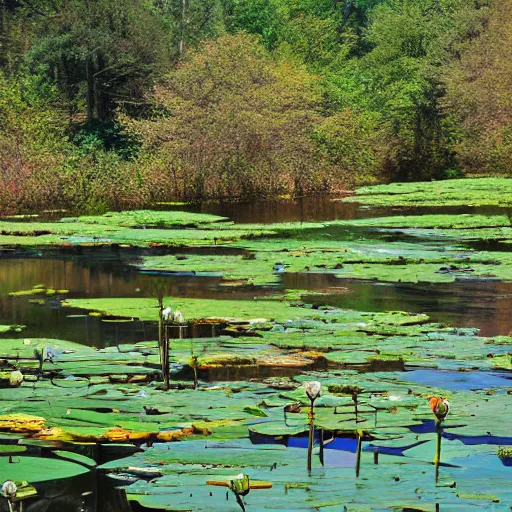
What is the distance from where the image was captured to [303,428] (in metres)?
5.49

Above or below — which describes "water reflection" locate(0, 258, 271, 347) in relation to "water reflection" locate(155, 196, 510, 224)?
below

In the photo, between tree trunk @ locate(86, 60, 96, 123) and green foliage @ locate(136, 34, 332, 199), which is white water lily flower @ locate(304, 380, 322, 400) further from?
tree trunk @ locate(86, 60, 96, 123)

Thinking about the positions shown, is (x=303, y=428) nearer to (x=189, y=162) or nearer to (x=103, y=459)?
(x=103, y=459)

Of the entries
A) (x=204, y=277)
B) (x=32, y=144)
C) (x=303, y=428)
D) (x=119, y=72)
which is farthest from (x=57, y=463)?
(x=119, y=72)

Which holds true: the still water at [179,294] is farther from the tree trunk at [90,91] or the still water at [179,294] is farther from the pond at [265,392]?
the tree trunk at [90,91]

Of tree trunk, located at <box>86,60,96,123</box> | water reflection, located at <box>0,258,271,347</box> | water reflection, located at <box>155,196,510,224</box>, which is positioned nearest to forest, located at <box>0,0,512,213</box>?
tree trunk, located at <box>86,60,96,123</box>

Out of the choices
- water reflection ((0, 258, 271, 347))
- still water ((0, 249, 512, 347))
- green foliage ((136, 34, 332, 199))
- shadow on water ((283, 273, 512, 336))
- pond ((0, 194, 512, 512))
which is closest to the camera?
pond ((0, 194, 512, 512))

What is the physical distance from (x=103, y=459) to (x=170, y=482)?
607 mm

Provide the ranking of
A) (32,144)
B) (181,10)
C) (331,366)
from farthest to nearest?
(181,10) → (32,144) → (331,366)

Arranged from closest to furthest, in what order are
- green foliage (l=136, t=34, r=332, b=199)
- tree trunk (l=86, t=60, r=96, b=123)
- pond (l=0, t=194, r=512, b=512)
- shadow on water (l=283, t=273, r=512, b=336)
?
pond (l=0, t=194, r=512, b=512) → shadow on water (l=283, t=273, r=512, b=336) → green foliage (l=136, t=34, r=332, b=199) → tree trunk (l=86, t=60, r=96, b=123)

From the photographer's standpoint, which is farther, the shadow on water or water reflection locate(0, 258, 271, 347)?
the shadow on water

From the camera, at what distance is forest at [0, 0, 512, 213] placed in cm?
2767

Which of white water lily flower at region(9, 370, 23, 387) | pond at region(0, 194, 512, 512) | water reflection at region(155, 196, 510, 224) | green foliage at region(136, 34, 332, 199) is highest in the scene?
green foliage at region(136, 34, 332, 199)

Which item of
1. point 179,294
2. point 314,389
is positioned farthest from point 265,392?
point 179,294
